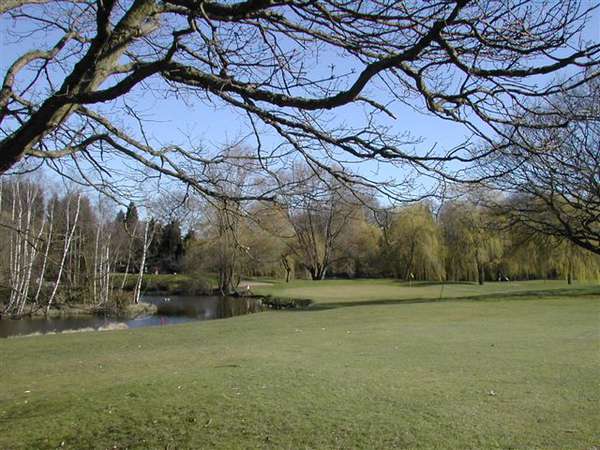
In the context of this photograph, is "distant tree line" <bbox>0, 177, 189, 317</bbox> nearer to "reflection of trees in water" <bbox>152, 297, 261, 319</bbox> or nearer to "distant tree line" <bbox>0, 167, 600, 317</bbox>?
"distant tree line" <bbox>0, 167, 600, 317</bbox>

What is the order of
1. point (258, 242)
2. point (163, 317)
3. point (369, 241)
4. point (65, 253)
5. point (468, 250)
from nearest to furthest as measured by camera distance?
point (65, 253)
point (258, 242)
point (163, 317)
point (468, 250)
point (369, 241)

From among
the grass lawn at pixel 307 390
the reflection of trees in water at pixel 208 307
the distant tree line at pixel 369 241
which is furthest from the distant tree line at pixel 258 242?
the reflection of trees in water at pixel 208 307

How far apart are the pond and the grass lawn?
8.28 metres

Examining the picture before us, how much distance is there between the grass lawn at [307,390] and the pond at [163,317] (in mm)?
8280

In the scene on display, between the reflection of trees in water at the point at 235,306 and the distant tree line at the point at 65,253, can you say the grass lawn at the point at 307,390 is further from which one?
the reflection of trees in water at the point at 235,306

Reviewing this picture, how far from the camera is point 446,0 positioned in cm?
357

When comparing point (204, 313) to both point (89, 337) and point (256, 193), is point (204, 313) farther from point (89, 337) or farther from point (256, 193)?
point (256, 193)

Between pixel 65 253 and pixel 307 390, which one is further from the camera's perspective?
pixel 65 253

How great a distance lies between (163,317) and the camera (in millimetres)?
28391

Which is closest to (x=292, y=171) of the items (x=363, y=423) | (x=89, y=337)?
(x=363, y=423)

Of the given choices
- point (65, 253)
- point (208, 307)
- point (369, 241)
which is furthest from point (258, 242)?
point (369, 241)

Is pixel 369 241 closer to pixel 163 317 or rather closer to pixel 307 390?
pixel 163 317

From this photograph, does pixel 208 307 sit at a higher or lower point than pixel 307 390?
lower

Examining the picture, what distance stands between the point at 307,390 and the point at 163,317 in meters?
22.4
